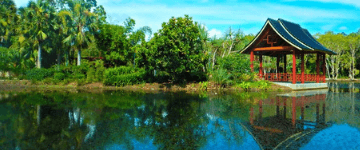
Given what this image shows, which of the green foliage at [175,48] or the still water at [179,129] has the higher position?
the green foliage at [175,48]

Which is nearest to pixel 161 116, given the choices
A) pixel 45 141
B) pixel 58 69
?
pixel 45 141

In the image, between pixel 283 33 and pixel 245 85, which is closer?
pixel 245 85

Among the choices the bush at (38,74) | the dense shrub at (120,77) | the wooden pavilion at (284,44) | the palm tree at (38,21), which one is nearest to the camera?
the wooden pavilion at (284,44)

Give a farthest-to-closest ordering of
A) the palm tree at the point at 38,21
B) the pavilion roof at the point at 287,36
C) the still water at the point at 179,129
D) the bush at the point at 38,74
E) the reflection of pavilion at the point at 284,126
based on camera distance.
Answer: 1. the palm tree at the point at 38,21
2. the bush at the point at 38,74
3. the pavilion roof at the point at 287,36
4. the reflection of pavilion at the point at 284,126
5. the still water at the point at 179,129

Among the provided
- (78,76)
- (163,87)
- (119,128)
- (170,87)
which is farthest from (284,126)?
(78,76)

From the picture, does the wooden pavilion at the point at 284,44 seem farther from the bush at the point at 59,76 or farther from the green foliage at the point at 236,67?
the bush at the point at 59,76

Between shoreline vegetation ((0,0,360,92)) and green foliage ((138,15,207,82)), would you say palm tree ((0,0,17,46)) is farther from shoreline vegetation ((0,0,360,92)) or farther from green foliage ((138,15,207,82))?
green foliage ((138,15,207,82))

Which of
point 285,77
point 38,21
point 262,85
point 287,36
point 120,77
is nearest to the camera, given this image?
point 262,85

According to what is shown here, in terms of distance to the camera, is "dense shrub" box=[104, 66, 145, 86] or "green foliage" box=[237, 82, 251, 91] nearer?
"green foliage" box=[237, 82, 251, 91]

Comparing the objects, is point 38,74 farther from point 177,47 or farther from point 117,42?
point 177,47

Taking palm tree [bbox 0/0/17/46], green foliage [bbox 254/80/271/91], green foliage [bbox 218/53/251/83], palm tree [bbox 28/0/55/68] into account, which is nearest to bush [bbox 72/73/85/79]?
palm tree [bbox 28/0/55/68]

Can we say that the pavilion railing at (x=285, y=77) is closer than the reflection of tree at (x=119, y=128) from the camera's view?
No

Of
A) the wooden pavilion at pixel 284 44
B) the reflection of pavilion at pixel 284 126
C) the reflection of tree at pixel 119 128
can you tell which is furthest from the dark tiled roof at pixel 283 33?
the reflection of tree at pixel 119 128

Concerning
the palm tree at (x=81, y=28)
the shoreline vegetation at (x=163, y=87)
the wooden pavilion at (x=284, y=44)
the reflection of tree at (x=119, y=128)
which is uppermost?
the palm tree at (x=81, y=28)
